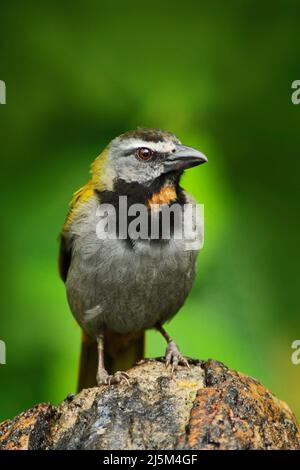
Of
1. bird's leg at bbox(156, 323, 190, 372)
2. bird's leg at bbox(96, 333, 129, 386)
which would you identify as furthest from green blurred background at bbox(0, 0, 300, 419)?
bird's leg at bbox(156, 323, 190, 372)

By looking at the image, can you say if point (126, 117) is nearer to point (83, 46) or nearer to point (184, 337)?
point (83, 46)

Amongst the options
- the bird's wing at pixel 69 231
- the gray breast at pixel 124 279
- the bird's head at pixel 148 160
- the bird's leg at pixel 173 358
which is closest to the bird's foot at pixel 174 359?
the bird's leg at pixel 173 358

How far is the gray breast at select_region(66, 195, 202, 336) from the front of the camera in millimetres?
5004

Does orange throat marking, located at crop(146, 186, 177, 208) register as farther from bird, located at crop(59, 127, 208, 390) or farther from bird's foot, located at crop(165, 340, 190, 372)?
bird's foot, located at crop(165, 340, 190, 372)

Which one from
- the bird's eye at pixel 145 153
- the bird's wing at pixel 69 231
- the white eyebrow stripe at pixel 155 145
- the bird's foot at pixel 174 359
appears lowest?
the bird's foot at pixel 174 359

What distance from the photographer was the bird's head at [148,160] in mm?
5098

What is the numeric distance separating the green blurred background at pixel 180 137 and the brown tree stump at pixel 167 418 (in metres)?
1.66

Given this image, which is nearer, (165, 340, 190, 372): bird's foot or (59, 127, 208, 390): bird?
(165, 340, 190, 372): bird's foot

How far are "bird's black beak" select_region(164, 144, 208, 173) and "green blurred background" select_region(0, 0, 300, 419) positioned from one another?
0.75m

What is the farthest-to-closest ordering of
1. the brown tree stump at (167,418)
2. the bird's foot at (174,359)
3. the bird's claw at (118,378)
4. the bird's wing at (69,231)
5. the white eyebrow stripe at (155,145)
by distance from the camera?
the bird's wing at (69,231) < the white eyebrow stripe at (155,145) < the bird's foot at (174,359) < the bird's claw at (118,378) < the brown tree stump at (167,418)

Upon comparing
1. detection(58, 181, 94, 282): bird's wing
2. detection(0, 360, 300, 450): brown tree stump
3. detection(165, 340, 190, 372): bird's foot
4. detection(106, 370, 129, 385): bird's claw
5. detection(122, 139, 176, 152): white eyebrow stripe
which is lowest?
detection(0, 360, 300, 450): brown tree stump

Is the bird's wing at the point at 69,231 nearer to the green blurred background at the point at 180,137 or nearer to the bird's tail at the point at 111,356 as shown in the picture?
the green blurred background at the point at 180,137

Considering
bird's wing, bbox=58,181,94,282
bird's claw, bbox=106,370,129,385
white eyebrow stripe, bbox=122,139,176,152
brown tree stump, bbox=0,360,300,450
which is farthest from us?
bird's wing, bbox=58,181,94,282

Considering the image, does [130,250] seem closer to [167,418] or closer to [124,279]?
[124,279]
